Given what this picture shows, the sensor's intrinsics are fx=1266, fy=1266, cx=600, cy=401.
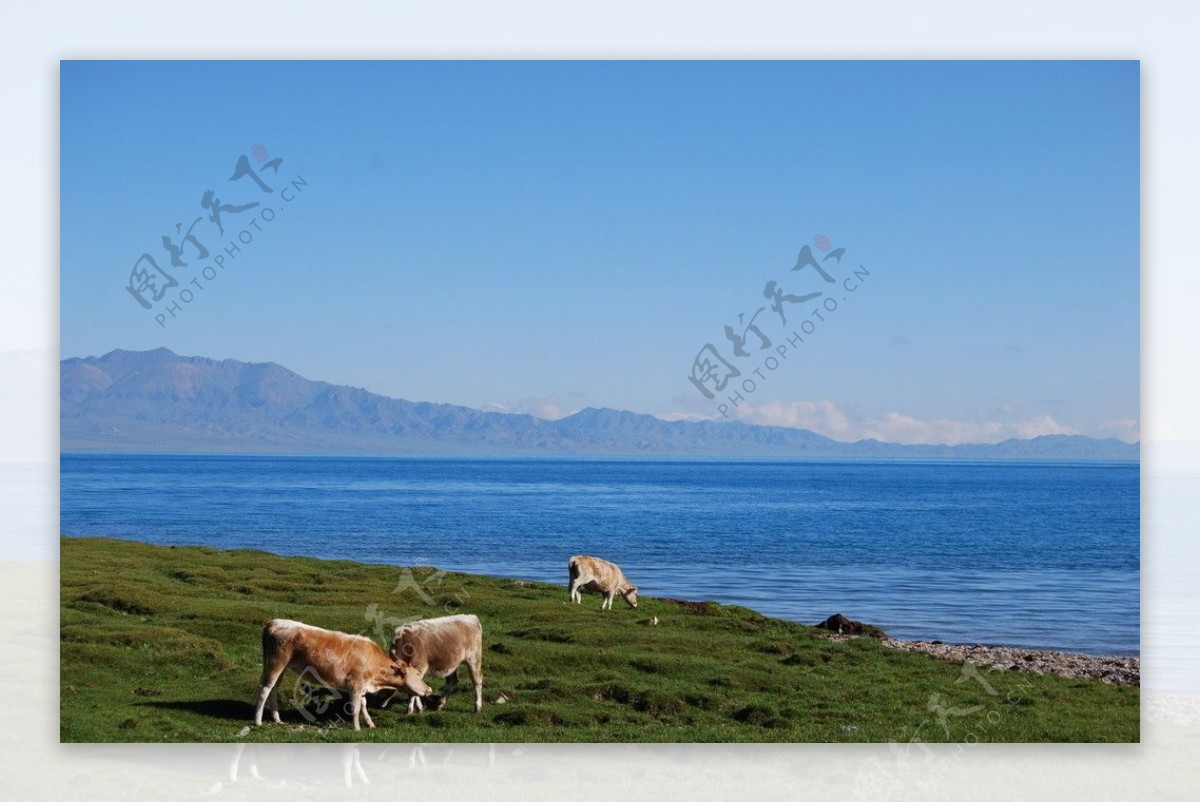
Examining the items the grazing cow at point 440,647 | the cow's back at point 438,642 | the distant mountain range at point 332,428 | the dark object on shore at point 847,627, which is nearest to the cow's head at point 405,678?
the grazing cow at point 440,647

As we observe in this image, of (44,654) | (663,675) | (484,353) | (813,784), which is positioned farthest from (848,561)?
(44,654)

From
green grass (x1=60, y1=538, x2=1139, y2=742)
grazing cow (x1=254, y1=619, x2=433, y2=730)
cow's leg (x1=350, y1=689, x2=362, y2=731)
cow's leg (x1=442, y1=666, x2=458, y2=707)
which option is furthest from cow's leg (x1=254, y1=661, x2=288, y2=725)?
cow's leg (x1=442, y1=666, x2=458, y2=707)

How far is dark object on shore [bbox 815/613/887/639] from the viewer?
2492cm

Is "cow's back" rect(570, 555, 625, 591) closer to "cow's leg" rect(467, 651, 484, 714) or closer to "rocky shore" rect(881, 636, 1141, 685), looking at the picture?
Answer: "rocky shore" rect(881, 636, 1141, 685)

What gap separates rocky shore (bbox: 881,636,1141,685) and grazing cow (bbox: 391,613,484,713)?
354 inches

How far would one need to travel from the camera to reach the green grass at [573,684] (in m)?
16.2

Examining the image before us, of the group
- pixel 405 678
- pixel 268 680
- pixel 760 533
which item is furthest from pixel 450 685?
pixel 760 533

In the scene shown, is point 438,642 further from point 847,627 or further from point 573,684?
point 847,627

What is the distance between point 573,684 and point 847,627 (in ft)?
29.4

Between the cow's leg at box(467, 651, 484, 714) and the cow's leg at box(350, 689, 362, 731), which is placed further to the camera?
the cow's leg at box(467, 651, 484, 714)

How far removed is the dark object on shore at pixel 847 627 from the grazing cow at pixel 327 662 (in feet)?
38.4

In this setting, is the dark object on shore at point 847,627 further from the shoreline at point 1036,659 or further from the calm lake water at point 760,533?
the calm lake water at point 760,533

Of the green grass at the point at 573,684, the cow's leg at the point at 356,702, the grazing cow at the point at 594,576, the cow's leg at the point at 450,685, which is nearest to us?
the cow's leg at the point at 356,702

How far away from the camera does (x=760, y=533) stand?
5491 cm
